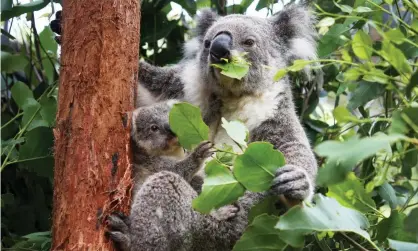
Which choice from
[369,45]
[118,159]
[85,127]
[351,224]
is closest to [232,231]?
[118,159]

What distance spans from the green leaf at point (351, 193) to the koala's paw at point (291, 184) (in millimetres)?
374

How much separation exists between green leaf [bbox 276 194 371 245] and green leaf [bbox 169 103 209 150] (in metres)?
0.68

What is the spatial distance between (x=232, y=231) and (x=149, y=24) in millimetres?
1878

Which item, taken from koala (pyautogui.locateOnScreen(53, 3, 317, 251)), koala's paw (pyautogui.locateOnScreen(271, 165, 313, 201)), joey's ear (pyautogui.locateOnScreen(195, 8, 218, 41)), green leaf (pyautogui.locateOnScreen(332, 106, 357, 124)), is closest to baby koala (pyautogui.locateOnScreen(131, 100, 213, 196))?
koala (pyautogui.locateOnScreen(53, 3, 317, 251))

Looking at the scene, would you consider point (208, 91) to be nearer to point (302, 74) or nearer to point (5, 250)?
point (302, 74)

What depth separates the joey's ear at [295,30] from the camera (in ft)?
13.4

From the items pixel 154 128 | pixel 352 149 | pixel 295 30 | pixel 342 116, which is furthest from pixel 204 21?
pixel 352 149

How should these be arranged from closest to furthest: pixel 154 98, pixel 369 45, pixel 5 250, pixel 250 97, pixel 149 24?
pixel 369 45 → pixel 5 250 → pixel 250 97 → pixel 154 98 → pixel 149 24

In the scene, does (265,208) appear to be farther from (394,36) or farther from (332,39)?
(394,36)

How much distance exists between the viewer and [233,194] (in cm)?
221

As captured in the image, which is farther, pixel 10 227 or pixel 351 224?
pixel 10 227

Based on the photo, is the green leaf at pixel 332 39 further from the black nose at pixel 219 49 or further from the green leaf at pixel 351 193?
the green leaf at pixel 351 193

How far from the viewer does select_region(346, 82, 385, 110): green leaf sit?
3.09 m

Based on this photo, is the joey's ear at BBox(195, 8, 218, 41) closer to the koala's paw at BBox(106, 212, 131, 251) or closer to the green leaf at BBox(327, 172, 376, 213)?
the koala's paw at BBox(106, 212, 131, 251)
